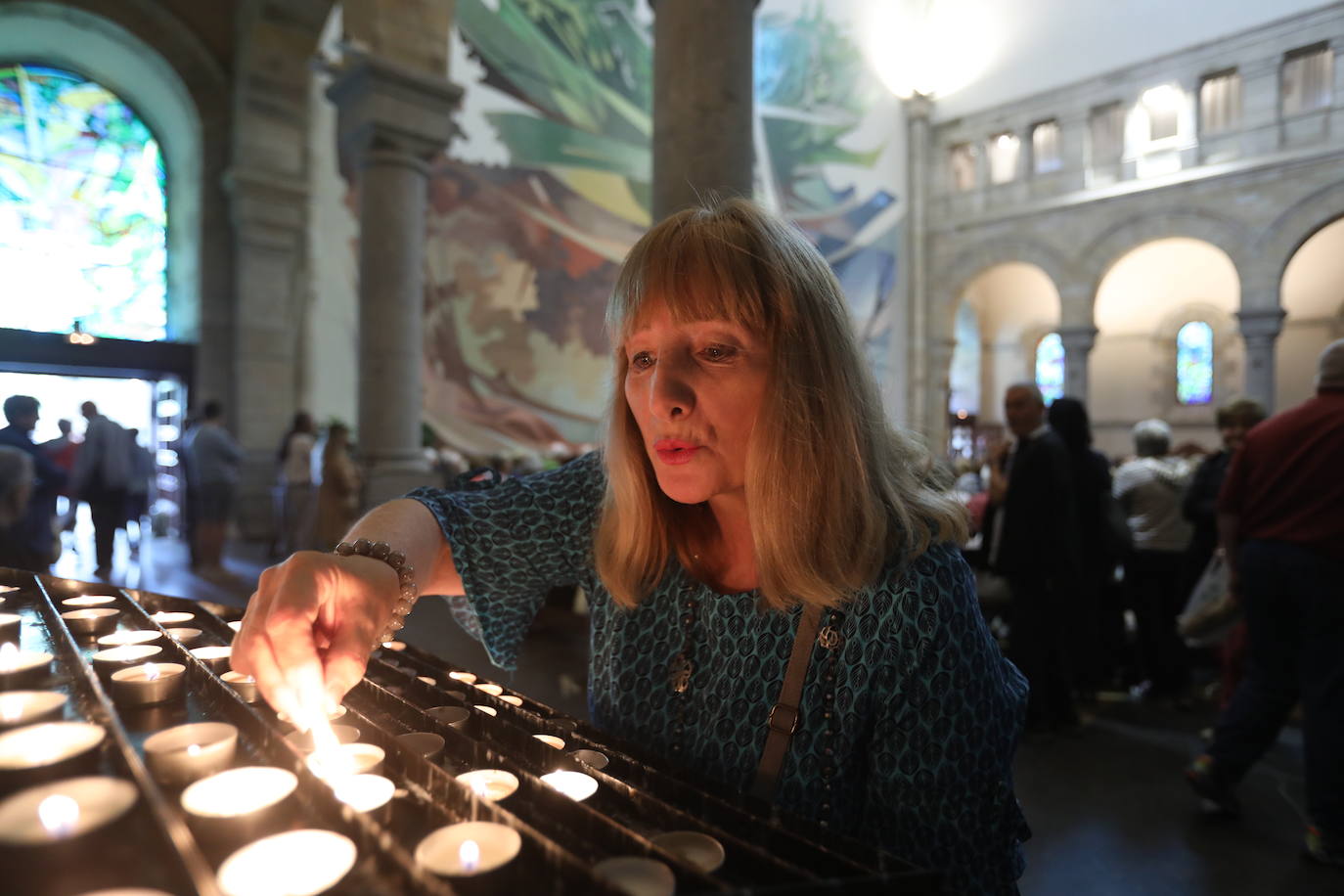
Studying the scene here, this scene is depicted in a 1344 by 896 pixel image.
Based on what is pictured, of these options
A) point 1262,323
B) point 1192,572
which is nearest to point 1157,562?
point 1192,572

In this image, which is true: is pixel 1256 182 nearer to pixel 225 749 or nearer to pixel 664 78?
pixel 664 78

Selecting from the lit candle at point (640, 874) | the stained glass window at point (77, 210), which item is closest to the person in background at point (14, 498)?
the lit candle at point (640, 874)

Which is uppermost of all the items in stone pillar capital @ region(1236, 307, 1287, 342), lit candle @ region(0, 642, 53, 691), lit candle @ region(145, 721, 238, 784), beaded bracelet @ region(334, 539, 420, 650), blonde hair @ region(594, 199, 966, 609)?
stone pillar capital @ region(1236, 307, 1287, 342)

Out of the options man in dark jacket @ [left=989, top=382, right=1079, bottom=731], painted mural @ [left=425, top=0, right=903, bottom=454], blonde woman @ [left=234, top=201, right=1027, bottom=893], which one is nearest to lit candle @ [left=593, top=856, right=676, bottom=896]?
blonde woman @ [left=234, top=201, right=1027, bottom=893]

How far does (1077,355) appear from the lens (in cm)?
1692

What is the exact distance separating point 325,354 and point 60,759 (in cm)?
1043

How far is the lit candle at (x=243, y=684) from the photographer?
98 centimetres

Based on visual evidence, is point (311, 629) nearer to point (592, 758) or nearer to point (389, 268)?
point (592, 758)

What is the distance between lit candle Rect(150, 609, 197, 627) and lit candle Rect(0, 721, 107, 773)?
60cm

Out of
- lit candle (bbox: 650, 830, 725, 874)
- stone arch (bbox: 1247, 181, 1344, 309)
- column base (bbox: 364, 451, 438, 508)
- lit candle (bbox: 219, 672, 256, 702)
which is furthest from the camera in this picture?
stone arch (bbox: 1247, 181, 1344, 309)

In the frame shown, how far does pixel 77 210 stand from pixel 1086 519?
1127 cm

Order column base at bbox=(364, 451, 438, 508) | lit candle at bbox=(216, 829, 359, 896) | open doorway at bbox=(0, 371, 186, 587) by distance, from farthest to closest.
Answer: open doorway at bbox=(0, 371, 186, 587), column base at bbox=(364, 451, 438, 508), lit candle at bbox=(216, 829, 359, 896)

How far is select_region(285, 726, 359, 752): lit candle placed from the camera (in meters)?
0.84

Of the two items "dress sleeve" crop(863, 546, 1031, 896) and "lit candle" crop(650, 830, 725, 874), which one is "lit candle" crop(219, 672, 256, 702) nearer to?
"lit candle" crop(650, 830, 725, 874)
